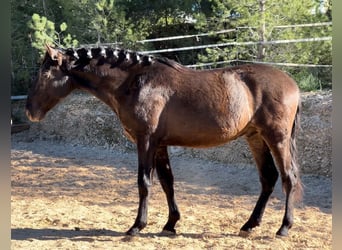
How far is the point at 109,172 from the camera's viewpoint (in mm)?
6805

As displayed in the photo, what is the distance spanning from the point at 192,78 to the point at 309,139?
10.6 feet

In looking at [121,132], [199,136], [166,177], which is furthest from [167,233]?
[121,132]

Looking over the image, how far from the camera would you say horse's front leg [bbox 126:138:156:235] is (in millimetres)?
3523

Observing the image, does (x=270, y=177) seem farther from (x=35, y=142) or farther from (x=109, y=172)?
(x=35, y=142)

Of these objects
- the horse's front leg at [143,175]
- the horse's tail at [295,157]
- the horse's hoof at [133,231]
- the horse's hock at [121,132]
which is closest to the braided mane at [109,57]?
the horse's front leg at [143,175]

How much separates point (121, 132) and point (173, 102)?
502 cm

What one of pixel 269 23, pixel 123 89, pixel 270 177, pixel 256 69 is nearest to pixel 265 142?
pixel 270 177

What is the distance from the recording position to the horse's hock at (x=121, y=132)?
20.4ft

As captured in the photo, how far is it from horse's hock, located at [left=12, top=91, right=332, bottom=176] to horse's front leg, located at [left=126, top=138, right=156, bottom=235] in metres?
3.29

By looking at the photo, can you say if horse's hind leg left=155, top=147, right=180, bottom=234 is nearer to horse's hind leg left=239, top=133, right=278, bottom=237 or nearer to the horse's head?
horse's hind leg left=239, top=133, right=278, bottom=237

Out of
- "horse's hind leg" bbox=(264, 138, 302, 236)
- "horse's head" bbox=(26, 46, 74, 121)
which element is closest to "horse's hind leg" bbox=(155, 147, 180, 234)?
"horse's hind leg" bbox=(264, 138, 302, 236)

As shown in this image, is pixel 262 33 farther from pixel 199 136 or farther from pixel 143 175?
pixel 143 175

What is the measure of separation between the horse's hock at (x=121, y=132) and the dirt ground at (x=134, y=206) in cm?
23

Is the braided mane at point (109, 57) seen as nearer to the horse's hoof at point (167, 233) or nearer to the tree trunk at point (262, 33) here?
the horse's hoof at point (167, 233)
